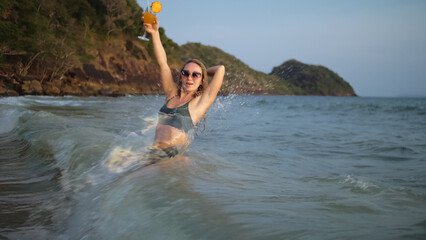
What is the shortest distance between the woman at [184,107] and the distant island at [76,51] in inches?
224

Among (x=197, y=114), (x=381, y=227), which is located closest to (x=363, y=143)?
(x=197, y=114)

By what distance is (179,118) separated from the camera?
13.4 ft

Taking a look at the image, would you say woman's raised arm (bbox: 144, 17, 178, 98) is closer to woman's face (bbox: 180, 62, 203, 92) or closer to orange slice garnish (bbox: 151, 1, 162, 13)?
woman's face (bbox: 180, 62, 203, 92)

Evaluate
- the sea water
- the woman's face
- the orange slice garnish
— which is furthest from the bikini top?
the orange slice garnish

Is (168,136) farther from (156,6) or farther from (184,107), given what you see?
(156,6)

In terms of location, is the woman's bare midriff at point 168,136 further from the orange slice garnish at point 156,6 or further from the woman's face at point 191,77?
the orange slice garnish at point 156,6

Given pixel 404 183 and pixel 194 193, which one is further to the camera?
pixel 404 183

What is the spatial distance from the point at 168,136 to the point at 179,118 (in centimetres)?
27

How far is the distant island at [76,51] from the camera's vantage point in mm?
30422

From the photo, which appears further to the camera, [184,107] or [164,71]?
[164,71]

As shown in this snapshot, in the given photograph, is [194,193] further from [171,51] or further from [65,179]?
[171,51]

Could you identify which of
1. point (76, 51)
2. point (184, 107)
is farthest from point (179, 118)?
point (76, 51)

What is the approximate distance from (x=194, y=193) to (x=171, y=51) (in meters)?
70.4

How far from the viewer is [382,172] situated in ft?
15.1
